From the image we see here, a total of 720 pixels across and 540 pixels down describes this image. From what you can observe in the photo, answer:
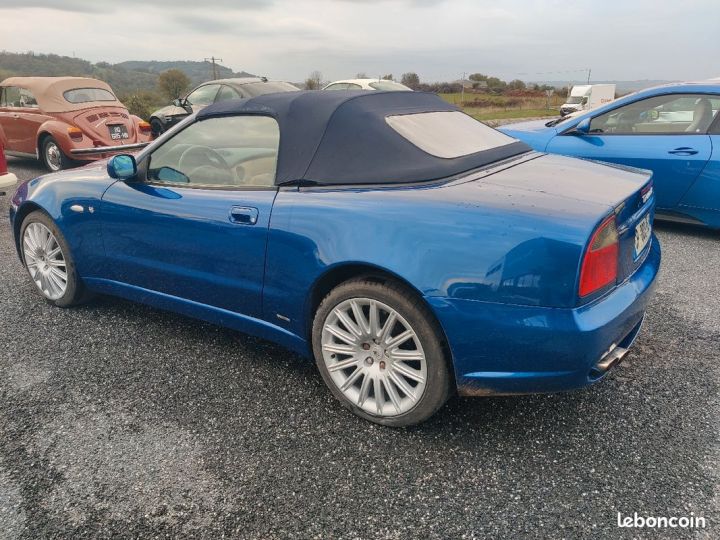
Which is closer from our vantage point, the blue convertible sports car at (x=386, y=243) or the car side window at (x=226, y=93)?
the blue convertible sports car at (x=386, y=243)

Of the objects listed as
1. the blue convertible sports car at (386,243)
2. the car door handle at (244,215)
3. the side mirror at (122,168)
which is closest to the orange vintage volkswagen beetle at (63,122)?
the blue convertible sports car at (386,243)

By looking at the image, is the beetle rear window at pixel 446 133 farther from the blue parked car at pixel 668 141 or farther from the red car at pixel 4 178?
the red car at pixel 4 178

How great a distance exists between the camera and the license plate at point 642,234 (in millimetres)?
2480

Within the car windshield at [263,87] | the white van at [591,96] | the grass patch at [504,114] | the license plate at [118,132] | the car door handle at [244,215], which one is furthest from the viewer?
the white van at [591,96]

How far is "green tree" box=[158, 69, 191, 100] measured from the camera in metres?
46.8

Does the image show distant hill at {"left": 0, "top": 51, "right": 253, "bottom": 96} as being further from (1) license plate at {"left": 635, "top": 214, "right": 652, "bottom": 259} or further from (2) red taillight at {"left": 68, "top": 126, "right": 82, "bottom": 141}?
(1) license plate at {"left": 635, "top": 214, "right": 652, "bottom": 259}

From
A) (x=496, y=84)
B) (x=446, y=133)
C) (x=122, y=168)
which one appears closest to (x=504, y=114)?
(x=446, y=133)

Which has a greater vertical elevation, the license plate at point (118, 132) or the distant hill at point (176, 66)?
the distant hill at point (176, 66)

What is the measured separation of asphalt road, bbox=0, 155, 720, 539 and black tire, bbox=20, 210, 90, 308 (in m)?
0.49

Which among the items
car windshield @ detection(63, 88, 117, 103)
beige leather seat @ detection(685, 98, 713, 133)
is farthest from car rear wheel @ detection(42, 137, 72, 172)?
beige leather seat @ detection(685, 98, 713, 133)

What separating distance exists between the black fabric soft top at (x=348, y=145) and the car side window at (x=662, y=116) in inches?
129

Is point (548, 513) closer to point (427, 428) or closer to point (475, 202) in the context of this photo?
point (427, 428)

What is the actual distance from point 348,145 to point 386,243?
0.62 meters

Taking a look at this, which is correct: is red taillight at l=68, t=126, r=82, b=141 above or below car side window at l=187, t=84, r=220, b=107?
below
